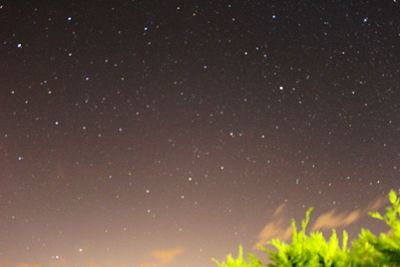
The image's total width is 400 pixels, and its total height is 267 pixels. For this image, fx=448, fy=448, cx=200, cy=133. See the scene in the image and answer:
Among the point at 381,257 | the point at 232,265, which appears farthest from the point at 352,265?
the point at 232,265

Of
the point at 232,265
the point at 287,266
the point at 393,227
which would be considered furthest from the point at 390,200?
the point at 232,265

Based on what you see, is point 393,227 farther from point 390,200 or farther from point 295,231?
point 295,231

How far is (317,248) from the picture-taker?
6.09m

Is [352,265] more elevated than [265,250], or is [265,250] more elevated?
[265,250]

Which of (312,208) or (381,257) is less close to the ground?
(312,208)

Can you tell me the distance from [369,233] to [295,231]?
3.26ft

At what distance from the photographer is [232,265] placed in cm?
638

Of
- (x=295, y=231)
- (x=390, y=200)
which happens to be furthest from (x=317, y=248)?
(x=390, y=200)

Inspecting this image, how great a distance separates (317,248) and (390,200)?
3.78 ft

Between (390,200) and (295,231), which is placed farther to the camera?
(295,231)

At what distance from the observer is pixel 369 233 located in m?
6.13

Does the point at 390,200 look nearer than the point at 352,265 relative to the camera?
Yes

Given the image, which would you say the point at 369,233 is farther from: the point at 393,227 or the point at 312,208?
the point at 312,208

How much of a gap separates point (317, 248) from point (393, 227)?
3.34 ft
